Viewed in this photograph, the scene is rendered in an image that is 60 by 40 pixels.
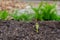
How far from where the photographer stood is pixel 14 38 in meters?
3.01

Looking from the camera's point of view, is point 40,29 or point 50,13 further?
point 50,13

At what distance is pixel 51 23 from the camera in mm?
3742

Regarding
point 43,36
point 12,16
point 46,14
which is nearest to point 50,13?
point 46,14

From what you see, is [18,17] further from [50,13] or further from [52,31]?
[52,31]

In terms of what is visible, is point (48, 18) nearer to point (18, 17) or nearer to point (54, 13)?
point (54, 13)

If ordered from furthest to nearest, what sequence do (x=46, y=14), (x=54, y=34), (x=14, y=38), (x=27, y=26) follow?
(x=46, y=14) → (x=27, y=26) → (x=54, y=34) → (x=14, y=38)

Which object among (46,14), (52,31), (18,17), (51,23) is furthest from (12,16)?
(52,31)

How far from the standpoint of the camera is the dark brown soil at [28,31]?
306 cm

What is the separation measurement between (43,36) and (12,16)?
1.47 m

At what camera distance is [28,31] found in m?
3.30

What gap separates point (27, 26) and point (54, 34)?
589mm

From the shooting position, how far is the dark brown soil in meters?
3.06

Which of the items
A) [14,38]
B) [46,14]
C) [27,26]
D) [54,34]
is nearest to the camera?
[14,38]

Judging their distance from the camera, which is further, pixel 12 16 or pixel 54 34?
pixel 12 16
